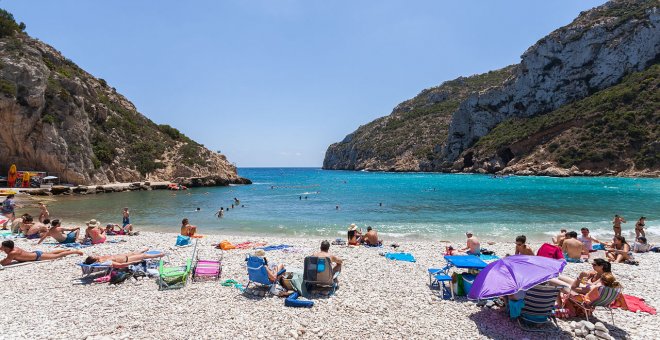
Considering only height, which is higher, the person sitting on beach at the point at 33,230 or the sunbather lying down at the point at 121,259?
the sunbather lying down at the point at 121,259

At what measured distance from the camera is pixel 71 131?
46031 mm

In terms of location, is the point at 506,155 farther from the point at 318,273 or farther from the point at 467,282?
the point at 318,273

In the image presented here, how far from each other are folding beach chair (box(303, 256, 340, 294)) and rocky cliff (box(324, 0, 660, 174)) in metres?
83.5

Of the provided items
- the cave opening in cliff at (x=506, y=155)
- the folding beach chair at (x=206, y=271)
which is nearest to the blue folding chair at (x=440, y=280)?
the folding beach chair at (x=206, y=271)

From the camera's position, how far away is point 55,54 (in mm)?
61312

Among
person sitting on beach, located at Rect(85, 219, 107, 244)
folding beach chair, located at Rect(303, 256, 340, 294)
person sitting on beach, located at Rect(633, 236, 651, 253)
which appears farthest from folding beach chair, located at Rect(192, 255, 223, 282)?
person sitting on beach, located at Rect(633, 236, 651, 253)

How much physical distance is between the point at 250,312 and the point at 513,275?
189 inches

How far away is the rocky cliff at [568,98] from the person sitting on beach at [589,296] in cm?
8152

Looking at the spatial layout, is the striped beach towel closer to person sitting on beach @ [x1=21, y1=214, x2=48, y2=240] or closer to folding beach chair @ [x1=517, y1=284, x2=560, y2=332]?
folding beach chair @ [x1=517, y1=284, x2=560, y2=332]

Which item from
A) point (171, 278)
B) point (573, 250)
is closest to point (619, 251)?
point (573, 250)

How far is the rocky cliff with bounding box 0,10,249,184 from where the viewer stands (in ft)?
136

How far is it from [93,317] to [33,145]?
158 feet

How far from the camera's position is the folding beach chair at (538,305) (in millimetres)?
6074

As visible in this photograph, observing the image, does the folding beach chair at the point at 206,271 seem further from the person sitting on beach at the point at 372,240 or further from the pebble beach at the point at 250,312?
the person sitting on beach at the point at 372,240
